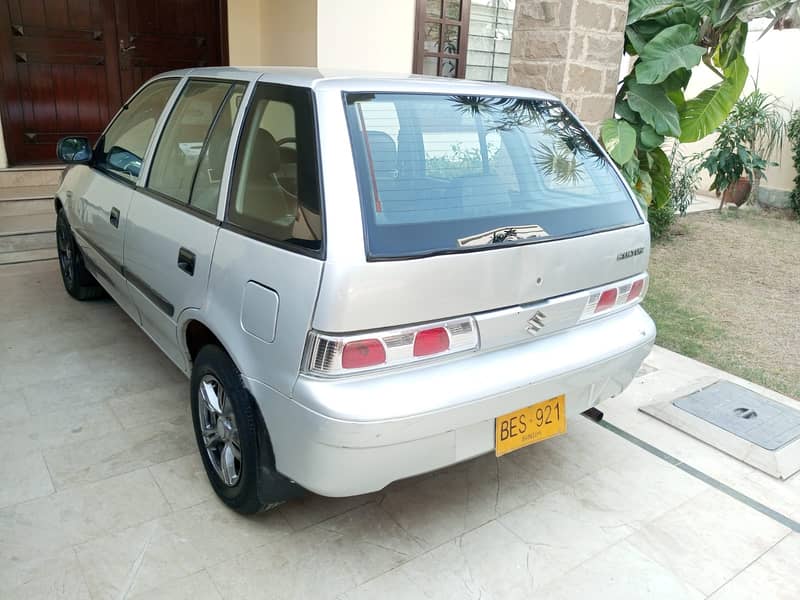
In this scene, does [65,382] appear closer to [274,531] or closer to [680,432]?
[274,531]

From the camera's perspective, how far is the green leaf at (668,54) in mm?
4258

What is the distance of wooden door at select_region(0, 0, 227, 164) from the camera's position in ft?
19.7

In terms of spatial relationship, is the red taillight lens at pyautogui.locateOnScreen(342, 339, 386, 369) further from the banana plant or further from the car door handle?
the banana plant

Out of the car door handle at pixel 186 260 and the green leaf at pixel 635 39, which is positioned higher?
the green leaf at pixel 635 39

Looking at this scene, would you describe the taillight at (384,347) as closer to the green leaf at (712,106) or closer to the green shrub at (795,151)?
the green leaf at (712,106)

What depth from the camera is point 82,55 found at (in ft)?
20.7

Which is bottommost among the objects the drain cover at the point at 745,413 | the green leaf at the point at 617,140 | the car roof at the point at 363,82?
the drain cover at the point at 745,413

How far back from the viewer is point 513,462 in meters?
2.86

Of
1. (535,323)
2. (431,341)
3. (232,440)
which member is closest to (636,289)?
(535,323)

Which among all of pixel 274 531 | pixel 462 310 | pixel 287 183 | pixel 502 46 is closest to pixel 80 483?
pixel 274 531

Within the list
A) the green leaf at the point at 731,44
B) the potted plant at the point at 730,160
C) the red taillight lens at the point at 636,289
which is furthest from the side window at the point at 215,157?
the potted plant at the point at 730,160

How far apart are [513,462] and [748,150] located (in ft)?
26.1

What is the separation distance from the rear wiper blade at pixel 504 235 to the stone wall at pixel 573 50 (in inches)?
80.5

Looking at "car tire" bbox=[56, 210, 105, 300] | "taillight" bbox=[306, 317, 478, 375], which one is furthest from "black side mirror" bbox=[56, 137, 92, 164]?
"taillight" bbox=[306, 317, 478, 375]
